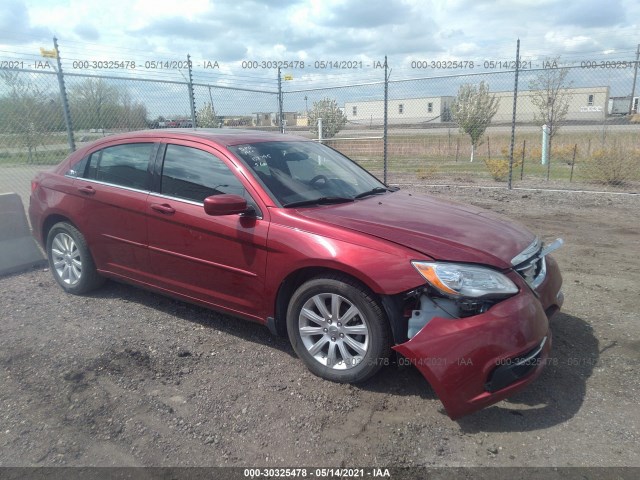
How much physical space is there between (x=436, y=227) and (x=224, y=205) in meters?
1.46

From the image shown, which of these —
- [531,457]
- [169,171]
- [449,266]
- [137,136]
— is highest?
[137,136]

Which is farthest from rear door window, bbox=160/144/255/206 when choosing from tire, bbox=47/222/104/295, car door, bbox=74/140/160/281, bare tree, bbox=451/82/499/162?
bare tree, bbox=451/82/499/162

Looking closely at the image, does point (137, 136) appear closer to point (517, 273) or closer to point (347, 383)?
point (347, 383)

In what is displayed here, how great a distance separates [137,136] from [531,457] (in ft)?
12.8

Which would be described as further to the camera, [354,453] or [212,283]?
[212,283]

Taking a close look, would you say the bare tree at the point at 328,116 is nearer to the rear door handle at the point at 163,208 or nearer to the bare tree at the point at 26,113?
the bare tree at the point at 26,113

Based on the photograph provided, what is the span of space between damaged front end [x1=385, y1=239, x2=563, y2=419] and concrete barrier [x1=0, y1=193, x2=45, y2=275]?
485 cm

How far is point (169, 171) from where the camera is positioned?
13.1ft

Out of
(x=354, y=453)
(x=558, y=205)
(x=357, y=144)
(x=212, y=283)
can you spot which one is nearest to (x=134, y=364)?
(x=212, y=283)

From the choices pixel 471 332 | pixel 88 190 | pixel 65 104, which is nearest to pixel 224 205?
pixel 471 332

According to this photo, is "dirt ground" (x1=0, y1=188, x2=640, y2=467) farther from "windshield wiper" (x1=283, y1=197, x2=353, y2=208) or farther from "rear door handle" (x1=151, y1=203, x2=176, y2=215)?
"windshield wiper" (x1=283, y1=197, x2=353, y2=208)

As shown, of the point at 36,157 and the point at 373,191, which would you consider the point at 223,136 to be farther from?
the point at 36,157

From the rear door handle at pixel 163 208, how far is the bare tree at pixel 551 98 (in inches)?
387

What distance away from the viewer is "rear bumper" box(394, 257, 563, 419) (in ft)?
8.66
